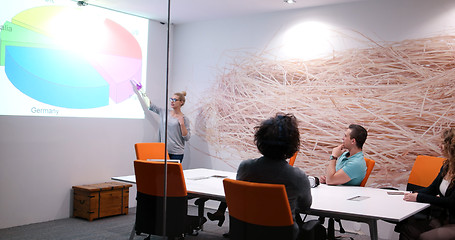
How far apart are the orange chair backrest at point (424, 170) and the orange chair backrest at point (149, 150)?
2473 mm

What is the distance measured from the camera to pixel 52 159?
1805mm

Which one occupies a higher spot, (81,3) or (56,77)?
(81,3)

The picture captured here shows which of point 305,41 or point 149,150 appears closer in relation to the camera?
point 149,150

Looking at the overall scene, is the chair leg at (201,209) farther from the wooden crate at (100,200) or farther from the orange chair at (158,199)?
the wooden crate at (100,200)

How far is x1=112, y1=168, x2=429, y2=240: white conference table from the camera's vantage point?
2.52 metres

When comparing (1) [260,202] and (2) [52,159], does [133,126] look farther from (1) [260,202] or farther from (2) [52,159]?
(1) [260,202]

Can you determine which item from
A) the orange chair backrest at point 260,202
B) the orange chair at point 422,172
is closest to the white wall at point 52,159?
the orange chair backrest at point 260,202

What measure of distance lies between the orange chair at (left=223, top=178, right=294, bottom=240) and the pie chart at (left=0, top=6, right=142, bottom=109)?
0.79 meters

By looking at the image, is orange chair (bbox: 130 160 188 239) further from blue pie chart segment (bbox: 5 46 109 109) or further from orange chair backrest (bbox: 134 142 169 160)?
blue pie chart segment (bbox: 5 46 109 109)

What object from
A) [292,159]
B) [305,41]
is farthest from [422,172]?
[305,41]

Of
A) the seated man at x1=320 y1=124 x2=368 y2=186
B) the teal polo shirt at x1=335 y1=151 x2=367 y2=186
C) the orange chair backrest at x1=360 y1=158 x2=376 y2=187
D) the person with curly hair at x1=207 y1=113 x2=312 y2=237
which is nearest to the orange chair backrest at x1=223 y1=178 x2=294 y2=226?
the person with curly hair at x1=207 y1=113 x2=312 y2=237

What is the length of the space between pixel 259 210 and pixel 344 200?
37.2 inches

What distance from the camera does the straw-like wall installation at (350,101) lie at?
2.41 meters

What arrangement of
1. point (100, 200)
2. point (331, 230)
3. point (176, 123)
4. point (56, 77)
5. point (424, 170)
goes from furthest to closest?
point (424, 170), point (331, 230), point (176, 123), point (100, 200), point (56, 77)
